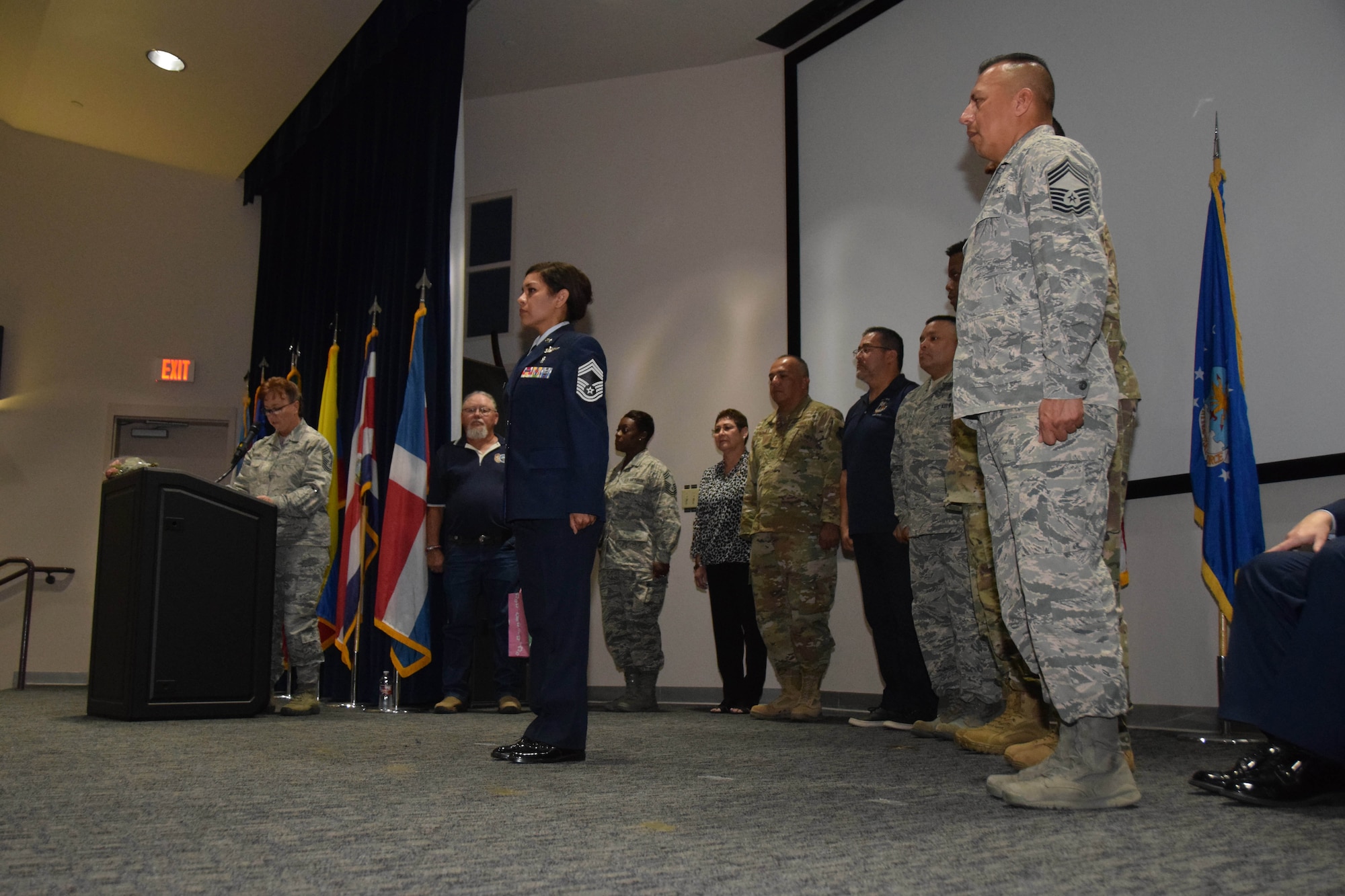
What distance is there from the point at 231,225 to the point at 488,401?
14.4 ft

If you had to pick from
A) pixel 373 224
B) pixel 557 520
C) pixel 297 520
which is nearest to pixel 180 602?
pixel 297 520

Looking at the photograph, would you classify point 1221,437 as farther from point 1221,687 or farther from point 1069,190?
point 1069,190

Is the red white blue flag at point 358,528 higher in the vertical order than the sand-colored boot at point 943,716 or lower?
higher

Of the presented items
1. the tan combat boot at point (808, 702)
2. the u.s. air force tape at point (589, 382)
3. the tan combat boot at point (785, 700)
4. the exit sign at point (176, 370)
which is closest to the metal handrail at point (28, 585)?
the exit sign at point (176, 370)

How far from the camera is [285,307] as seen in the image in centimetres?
738

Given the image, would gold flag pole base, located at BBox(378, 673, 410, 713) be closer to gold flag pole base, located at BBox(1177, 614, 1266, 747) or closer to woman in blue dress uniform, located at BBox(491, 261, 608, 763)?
woman in blue dress uniform, located at BBox(491, 261, 608, 763)

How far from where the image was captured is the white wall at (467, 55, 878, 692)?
5832 millimetres

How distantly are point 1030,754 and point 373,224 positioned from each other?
499cm

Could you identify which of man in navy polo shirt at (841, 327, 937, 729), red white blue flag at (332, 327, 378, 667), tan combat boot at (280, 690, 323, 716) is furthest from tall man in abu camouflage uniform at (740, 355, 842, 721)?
red white blue flag at (332, 327, 378, 667)

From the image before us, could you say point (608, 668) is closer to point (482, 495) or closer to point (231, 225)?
point (482, 495)

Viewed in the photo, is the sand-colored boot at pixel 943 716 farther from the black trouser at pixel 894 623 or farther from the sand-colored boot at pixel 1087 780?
the sand-colored boot at pixel 1087 780

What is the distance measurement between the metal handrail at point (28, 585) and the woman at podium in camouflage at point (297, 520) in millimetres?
3299

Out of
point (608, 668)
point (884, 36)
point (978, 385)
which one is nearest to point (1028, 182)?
point (978, 385)

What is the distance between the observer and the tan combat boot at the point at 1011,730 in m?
2.81
